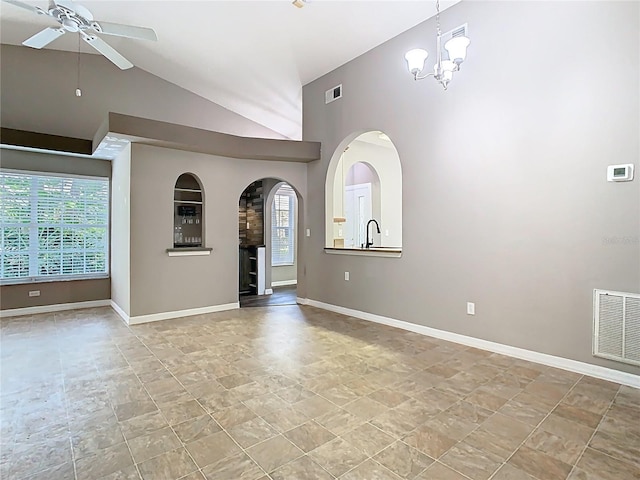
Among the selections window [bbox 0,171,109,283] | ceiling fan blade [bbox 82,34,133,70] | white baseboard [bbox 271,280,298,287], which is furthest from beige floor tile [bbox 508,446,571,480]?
white baseboard [bbox 271,280,298,287]

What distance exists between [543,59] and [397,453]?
3.44 metres

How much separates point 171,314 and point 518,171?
4676 mm

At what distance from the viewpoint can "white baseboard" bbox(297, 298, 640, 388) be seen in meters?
2.83

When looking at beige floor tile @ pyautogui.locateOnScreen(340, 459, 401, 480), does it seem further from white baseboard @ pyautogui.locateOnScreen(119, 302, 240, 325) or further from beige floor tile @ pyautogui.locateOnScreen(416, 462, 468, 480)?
white baseboard @ pyautogui.locateOnScreen(119, 302, 240, 325)

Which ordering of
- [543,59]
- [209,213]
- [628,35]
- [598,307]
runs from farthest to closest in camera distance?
[209,213]
[543,59]
[598,307]
[628,35]

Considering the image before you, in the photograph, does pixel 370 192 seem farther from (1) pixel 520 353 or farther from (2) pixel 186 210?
(1) pixel 520 353

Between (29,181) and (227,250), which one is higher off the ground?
(29,181)

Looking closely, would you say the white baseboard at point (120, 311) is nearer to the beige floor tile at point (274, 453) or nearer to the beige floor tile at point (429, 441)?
the beige floor tile at point (274, 453)

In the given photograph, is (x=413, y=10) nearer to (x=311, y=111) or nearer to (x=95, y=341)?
(x=311, y=111)

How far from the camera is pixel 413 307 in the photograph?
430 centimetres

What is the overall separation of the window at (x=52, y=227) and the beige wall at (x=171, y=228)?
1759mm

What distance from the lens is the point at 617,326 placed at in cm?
282

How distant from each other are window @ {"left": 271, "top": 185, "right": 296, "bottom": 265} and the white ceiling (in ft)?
8.18

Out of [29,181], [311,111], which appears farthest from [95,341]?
[311,111]
